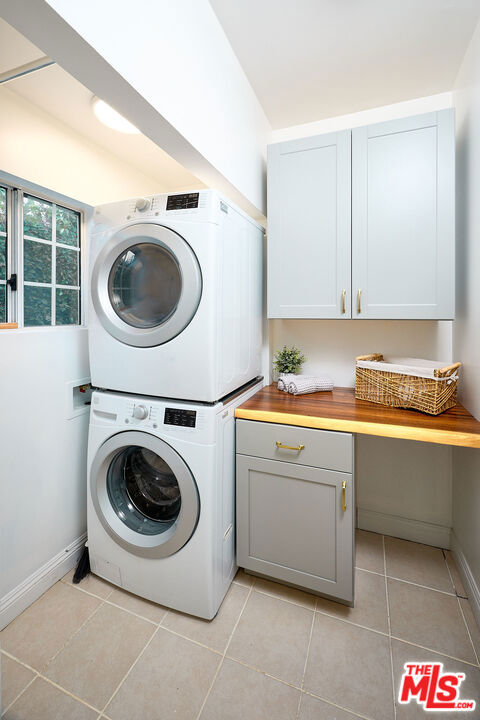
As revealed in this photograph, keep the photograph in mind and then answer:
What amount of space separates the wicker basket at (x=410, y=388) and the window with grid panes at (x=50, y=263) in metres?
1.72

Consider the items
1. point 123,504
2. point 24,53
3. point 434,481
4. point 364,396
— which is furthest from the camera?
point 434,481

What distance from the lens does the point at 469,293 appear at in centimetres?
153

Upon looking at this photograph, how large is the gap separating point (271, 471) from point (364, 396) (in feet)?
2.12

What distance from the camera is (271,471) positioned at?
150 cm

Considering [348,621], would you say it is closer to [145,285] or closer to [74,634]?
[74,634]

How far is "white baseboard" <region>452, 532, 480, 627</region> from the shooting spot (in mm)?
1419

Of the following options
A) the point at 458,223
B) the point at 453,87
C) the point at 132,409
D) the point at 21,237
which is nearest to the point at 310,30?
the point at 453,87

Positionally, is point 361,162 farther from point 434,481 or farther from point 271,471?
point 434,481

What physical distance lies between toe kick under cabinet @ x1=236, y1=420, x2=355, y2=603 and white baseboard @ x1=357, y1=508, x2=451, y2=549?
0.63 m

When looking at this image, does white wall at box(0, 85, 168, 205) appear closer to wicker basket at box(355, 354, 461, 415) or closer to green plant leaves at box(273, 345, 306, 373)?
green plant leaves at box(273, 345, 306, 373)

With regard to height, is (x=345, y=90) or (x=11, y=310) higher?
(x=345, y=90)

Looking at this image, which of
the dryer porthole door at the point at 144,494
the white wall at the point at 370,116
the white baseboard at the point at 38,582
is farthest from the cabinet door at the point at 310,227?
the white baseboard at the point at 38,582

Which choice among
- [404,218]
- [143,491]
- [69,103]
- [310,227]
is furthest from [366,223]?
[143,491]

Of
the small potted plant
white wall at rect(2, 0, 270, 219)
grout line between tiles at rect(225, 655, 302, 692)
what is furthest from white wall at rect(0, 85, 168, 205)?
grout line between tiles at rect(225, 655, 302, 692)
